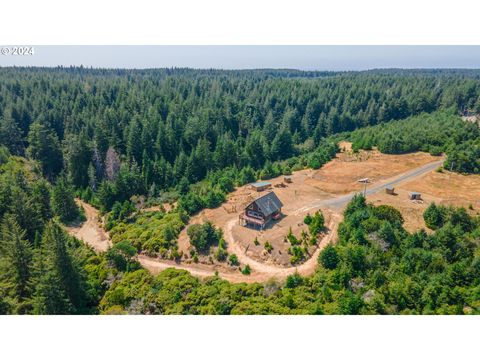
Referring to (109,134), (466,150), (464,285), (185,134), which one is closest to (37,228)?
(109,134)

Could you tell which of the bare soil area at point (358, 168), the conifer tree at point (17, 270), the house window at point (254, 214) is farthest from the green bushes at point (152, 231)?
the bare soil area at point (358, 168)

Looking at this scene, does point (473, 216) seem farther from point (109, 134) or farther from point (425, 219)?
point (109, 134)

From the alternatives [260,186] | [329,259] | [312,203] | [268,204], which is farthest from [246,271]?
[260,186]

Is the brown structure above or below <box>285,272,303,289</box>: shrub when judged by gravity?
above

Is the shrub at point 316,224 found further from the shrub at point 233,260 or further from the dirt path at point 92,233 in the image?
the dirt path at point 92,233

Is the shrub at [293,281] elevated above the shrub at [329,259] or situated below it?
below

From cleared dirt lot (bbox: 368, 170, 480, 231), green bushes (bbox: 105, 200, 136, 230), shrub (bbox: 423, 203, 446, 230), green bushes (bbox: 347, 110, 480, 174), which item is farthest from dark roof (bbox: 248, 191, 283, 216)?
green bushes (bbox: 347, 110, 480, 174)

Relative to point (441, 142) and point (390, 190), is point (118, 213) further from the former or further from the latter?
point (441, 142)

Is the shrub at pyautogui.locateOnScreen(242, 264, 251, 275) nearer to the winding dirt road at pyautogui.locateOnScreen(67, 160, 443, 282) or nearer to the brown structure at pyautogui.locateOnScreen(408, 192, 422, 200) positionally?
the winding dirt road at pyautogui.locateOnScreen(67, 160, 443, 282)

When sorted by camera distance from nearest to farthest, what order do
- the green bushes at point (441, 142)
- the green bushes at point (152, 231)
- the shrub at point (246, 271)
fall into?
the shrub at point (246, 271)
the green bushes at point (152, 231)
the green bushes at point (441, 142)
